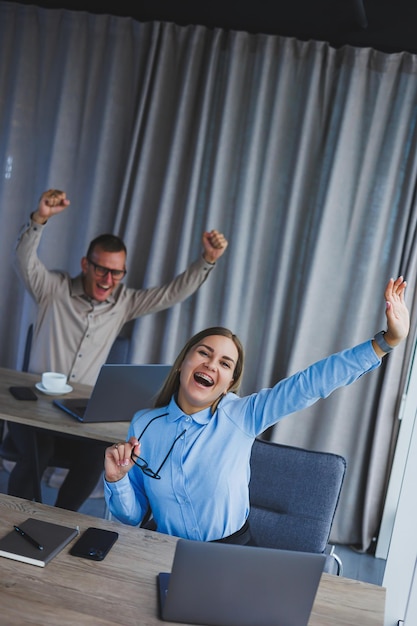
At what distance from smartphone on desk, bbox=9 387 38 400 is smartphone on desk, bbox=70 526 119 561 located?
1146 millimetres

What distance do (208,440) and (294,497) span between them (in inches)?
18.2

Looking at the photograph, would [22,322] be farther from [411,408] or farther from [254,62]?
[411,408]

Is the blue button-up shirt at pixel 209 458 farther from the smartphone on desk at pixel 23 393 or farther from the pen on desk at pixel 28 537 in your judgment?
the smartphone on desk at pixel 23 393

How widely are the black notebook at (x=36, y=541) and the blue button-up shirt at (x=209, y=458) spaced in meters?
0.21

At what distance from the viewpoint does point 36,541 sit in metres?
1.57

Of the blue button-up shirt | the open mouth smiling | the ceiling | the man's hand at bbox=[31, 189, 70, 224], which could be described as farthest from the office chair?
the ceiling

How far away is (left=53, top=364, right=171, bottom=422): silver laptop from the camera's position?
8.39ft

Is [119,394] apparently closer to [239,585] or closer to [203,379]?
[203,379]

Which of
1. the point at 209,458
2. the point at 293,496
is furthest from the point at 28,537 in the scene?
the point at 293,496

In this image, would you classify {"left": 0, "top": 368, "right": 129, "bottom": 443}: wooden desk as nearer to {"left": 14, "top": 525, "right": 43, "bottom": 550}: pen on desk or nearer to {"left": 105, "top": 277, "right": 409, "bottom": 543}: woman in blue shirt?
{"left": 105, "top": 277, "right": 409, "bottom": 543}: woman in blue shirt

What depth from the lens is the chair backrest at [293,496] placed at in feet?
7.09

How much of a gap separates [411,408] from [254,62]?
217cm

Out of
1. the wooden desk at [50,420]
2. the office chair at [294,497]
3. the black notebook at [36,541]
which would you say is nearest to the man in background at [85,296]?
the wooden desk at [50,420]

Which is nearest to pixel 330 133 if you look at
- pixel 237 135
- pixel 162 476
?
pixel 237 135
